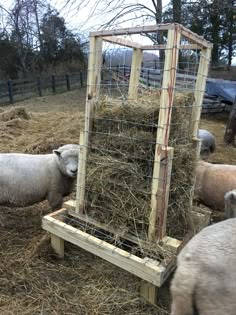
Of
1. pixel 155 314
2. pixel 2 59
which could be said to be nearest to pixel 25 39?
pixel 2 59

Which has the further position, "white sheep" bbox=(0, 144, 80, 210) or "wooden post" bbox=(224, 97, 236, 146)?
"wooden post" bbox=(224, 97, 236, 146)

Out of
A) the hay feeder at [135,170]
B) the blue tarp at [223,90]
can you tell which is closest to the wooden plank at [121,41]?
the hay feeder at [135,170]

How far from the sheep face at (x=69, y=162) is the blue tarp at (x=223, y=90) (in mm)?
10331

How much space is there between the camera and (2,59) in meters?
25.8

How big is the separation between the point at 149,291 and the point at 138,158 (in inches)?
45.2

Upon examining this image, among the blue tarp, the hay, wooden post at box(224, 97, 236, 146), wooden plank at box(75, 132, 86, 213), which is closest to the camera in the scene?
the hay

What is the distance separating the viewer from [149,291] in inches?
119

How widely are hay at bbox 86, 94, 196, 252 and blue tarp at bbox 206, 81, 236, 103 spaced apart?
10579 mm

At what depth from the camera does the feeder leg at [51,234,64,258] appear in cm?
364

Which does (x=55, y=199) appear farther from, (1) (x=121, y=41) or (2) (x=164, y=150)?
(1) (x=121, y=41)

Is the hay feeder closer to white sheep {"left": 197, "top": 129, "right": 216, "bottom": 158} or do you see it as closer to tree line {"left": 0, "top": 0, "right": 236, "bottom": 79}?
white sheep {"left": 197, "top": 129, "right": 216, "bottom": 158}

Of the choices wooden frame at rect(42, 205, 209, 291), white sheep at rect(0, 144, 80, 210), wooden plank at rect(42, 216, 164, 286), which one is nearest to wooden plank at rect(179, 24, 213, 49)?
wooden frame at rect(42, 205, 209, 291)

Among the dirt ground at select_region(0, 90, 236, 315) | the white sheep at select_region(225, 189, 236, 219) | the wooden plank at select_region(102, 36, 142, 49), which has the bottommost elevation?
the dirt ground at select_region(0, 90, 236, 315)

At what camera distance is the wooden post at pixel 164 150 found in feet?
9.11
